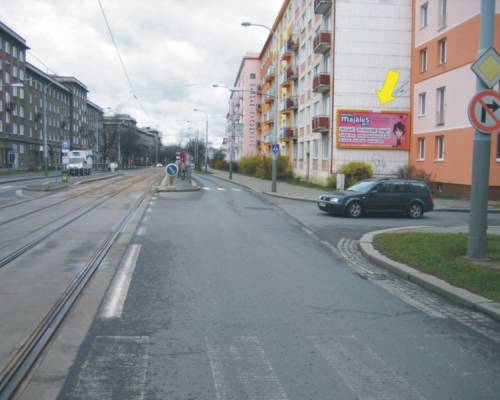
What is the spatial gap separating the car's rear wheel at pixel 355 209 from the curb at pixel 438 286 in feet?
25.8

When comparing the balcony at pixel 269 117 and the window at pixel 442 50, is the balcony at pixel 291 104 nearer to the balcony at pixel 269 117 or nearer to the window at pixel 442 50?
the balcony at pixel 269 117

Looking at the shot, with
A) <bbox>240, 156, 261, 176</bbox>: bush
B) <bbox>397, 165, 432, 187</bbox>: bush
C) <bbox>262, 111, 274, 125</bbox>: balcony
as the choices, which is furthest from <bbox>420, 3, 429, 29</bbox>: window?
<bbox>262, 111, 274, 125</bbox>: balcony

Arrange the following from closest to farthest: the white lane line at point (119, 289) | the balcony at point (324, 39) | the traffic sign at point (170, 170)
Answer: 1. the white lane line at point (119, 289)
2. the traffic sign at point (170, 170)
3. the balcony at point (324, 39)

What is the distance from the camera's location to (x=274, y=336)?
5.47 m

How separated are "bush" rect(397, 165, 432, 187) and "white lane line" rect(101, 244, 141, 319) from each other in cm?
2359

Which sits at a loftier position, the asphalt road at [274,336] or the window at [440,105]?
the window at [440,105]

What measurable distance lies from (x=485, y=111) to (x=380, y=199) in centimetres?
1050

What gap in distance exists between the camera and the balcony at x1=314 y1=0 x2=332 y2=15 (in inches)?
1460

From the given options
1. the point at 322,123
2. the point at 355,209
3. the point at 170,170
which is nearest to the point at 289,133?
the point at 322,123

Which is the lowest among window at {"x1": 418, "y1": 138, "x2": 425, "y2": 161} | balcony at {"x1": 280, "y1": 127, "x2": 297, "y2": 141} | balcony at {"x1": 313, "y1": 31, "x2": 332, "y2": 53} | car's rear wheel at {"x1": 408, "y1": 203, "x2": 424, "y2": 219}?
car's rear wheel at {"x1": 408, "y1": 203, "x2": 424, "y2": 219}

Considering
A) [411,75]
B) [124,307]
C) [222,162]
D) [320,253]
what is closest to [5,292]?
[124,307]

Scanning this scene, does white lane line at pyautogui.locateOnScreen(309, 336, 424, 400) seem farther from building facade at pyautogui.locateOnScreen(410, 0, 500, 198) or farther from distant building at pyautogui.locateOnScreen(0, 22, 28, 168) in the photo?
distant building at pyautogui.locateOnScreen(0, 22, 28, 168)

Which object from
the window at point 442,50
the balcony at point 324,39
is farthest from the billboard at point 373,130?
the window at point 442,50

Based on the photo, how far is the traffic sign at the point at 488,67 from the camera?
8.92 m
